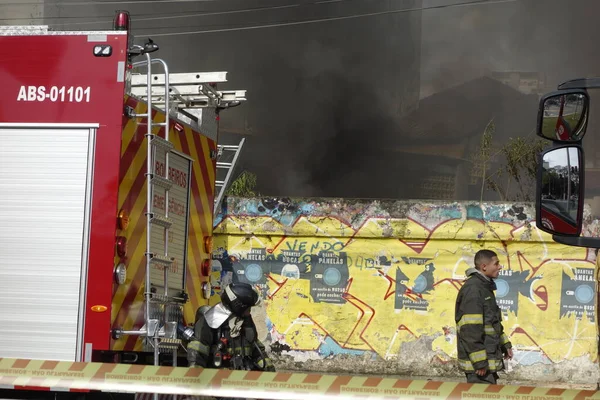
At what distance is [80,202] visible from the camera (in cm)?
500

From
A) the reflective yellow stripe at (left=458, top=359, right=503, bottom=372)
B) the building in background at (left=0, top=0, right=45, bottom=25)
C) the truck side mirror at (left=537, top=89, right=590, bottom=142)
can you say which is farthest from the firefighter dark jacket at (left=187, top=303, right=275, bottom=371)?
the building in background at (left=0, top=0, right=45, bottom=25)

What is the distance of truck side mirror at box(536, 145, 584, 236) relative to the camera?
2975mm

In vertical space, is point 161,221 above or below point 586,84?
below

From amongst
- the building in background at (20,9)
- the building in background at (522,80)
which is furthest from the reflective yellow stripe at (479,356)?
the building in background at (522,80)

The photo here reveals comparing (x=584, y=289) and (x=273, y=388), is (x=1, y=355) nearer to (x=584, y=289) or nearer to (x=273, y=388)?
(x=273, y=388)

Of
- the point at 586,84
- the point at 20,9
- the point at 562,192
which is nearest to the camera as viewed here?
the point at 562,192

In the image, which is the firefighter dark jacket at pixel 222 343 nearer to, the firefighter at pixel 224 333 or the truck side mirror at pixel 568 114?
the firefighter at pixel 224 333

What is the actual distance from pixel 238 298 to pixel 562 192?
10.2 feet

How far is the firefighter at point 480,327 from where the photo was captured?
20.0 ft

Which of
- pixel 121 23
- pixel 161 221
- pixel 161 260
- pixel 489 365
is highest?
pixel 121 23

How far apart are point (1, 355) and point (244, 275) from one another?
5365mm

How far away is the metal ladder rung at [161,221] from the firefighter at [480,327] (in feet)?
7.28

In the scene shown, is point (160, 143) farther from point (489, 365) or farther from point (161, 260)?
point (489, 365)

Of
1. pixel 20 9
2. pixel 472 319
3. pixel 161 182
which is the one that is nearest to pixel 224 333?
pixel 161 182
